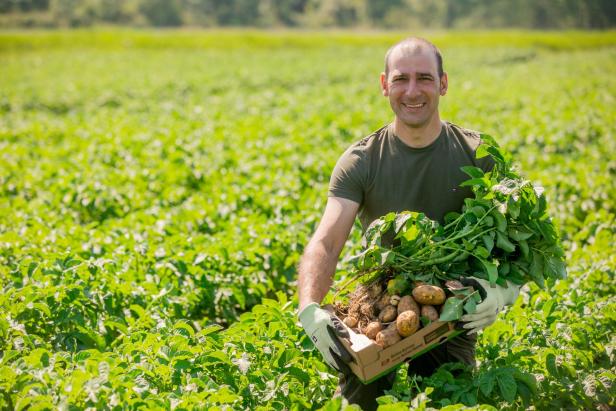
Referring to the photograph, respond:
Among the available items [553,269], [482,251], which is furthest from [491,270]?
[553,269]

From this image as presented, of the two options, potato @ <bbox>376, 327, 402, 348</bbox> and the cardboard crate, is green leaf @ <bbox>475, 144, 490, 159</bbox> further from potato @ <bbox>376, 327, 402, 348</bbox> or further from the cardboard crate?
potato @ <bbox>376, 327, 402, 348</bbox>

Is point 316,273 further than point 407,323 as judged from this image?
Yes

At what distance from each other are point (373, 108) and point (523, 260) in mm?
11677

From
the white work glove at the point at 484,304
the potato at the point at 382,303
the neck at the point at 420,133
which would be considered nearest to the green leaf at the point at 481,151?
the neck at the point at 420,133

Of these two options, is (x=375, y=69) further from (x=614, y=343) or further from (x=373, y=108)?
(x=614, y=343)

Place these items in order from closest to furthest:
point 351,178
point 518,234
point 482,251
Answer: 1. point 482,251
2. point 518,234
3. point 351,178

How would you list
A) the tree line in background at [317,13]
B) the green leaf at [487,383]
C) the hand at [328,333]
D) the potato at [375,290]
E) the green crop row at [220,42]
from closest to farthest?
the hand at [328,333], the green leaf at [487,383], the potato at [375,290], the green crop row at [220,42], the tree line in background at [317,13]

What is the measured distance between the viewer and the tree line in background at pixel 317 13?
91.3m

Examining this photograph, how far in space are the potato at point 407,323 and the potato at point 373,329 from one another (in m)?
0.10

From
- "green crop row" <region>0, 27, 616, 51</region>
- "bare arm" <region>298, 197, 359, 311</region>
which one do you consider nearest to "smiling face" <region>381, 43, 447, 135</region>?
"bare arm" <region>298, 197, 359, 311</region>

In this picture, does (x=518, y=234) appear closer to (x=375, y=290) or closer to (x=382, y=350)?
(x=375, y=290)

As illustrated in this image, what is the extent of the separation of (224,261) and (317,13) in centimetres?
12126

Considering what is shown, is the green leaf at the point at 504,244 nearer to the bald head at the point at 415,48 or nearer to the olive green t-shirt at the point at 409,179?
the olive green t-shirt at the point at 409,179

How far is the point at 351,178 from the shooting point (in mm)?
3543
